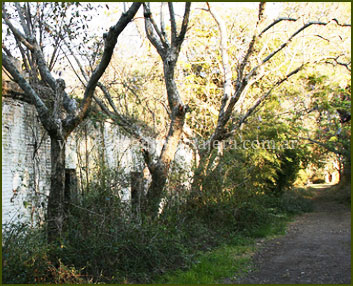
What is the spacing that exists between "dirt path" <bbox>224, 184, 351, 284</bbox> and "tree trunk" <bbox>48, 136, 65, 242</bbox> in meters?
2.85

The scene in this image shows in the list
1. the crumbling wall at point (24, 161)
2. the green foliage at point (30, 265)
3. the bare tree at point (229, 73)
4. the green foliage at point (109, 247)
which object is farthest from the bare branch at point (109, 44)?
the bare tree at point (229, 73)

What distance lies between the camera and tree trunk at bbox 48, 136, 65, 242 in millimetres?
5609

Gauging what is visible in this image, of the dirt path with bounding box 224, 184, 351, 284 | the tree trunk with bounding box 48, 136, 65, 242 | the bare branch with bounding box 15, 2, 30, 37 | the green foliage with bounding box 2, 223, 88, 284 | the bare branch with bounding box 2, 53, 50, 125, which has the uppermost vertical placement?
the bare branch with bounding box 15, 2, 30, 37

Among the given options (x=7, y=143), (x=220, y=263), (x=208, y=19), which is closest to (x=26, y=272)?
(x=7, y=143)

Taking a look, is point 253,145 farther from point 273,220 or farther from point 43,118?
point 43,118

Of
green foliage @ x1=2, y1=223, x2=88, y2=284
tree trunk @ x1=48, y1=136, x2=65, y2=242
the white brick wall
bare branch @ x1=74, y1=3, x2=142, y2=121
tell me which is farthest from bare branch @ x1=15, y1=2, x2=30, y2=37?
green foliage @ x1=2, y1=223, x2=88, y2=284

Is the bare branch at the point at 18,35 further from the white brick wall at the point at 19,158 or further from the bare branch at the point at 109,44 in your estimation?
the bare branch at the point at 109,44

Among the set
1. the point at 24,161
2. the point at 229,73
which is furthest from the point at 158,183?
the point at 229,73

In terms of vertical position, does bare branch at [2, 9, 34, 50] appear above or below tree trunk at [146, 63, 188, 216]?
above

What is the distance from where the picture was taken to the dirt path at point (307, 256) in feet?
20.1

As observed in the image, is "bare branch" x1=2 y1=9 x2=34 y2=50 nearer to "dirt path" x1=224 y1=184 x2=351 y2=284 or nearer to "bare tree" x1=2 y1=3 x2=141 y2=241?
"bare tree" x1=2 y1=3 x2=141 y2=241

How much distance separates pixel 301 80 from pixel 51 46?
995 cm

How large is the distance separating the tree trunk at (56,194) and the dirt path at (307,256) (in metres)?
2.85

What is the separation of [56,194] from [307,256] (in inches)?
203
